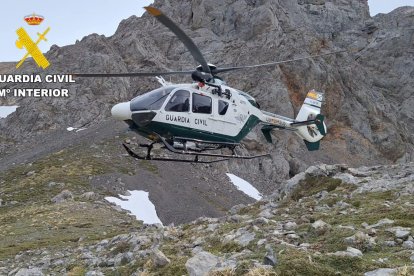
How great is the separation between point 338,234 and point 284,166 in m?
59.5

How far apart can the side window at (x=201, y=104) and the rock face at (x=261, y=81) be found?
1667 inches

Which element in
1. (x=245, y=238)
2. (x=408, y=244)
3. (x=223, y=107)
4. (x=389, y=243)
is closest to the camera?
(x=408, y=244)

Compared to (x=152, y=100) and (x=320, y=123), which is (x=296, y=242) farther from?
(x=320, y=123)

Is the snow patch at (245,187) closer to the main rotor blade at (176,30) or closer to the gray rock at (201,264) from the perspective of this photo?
the main rotor blade at (176,30)

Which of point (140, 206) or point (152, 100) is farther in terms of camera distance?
point (140, 206)

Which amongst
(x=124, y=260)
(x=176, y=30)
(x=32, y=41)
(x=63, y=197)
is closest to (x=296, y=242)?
(x=124, y=260)

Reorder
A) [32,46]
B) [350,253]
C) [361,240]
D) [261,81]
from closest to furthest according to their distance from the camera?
[350,253] < [361,240] < [261,81] < [32,46]

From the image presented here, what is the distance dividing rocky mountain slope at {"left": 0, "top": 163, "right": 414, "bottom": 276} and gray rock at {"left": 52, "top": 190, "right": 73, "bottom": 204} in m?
12.8

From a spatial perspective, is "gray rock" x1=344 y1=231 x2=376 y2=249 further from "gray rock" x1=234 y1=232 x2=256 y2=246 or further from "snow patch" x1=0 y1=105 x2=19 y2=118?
"snow patch" x1=0 y1=105 x2=19 y2=118

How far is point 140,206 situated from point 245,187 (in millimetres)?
19760

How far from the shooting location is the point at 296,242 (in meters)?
12.0

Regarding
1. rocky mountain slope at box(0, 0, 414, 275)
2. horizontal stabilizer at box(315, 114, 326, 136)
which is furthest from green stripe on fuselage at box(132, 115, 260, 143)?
horizontal stabilizer at box(315, 114, 326, 136)

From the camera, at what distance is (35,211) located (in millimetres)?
35781

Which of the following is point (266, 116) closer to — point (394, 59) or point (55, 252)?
point (55, 252)
